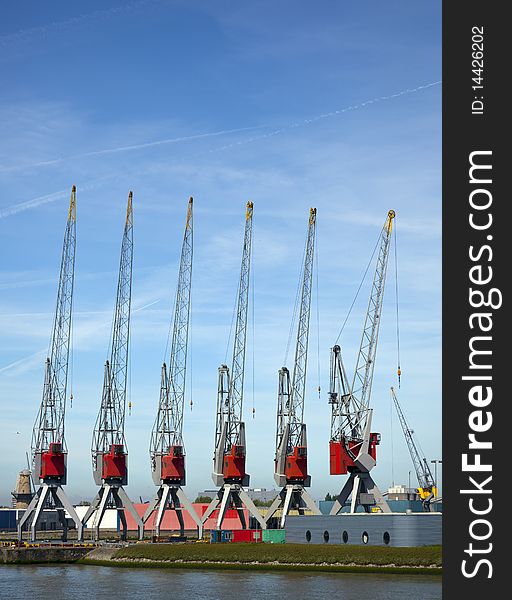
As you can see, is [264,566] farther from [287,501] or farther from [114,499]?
[114,499]

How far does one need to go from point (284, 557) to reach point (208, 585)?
846 inches

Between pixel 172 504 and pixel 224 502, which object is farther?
pixel 172 504

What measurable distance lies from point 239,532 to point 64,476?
99.3 ft

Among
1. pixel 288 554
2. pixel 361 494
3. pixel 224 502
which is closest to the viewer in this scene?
pixel 288 554

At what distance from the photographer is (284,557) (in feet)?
359

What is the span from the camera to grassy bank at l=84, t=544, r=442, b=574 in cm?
9975

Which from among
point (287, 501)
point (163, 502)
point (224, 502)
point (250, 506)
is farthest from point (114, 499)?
Answer: point (287, 501)

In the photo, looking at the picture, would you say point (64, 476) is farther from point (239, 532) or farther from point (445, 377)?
point (445, 377)

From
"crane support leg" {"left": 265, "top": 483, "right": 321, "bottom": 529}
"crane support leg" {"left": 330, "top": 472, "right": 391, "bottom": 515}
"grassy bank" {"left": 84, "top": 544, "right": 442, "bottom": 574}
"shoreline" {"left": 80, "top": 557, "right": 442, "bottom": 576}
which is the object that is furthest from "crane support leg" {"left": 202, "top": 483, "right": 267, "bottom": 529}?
"shoreline" {"left": 80, "top": 557, "right": 442, "bottom": 576}

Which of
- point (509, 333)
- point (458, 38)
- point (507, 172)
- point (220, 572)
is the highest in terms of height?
point (458, 38)

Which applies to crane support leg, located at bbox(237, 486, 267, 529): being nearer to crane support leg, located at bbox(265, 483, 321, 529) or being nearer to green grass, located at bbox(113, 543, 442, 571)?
crane support leg, located at bbox(265, 483, 321, 529)

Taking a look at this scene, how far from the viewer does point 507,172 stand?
26391 millimetres

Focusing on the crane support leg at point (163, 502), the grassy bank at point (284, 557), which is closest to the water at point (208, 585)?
the grassy bank at point (284, 557)

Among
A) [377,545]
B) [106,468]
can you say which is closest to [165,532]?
[106,468]
